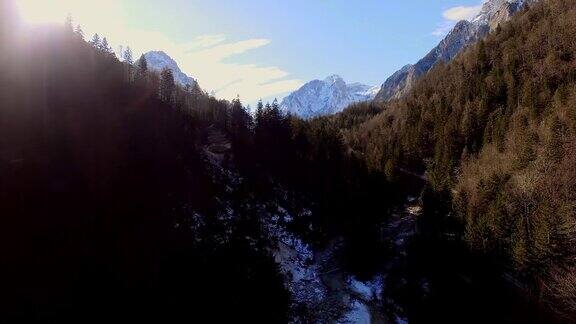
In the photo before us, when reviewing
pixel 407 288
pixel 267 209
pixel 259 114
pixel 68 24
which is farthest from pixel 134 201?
pixel 68 24

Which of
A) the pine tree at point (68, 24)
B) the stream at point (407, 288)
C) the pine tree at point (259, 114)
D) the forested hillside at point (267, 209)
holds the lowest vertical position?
the stream at point (407, 288)

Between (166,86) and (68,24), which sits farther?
(166,86)

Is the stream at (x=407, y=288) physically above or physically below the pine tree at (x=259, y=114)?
below

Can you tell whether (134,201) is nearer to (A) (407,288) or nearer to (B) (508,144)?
(A) (407,288)

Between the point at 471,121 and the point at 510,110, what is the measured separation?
9255 mm

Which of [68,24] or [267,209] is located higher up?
[68,24]

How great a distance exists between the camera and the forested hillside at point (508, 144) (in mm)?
49688

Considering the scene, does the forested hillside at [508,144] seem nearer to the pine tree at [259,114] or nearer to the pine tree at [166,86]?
the pine tree at [259,114]

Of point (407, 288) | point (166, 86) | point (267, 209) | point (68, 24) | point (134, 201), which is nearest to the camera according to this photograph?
point (134, 201)

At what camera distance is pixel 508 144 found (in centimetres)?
8450

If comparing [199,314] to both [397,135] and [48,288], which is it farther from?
[397,135]

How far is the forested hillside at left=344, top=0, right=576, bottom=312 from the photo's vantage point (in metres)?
49.7

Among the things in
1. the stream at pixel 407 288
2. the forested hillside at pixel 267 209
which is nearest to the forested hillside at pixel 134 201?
the forested hillside at pixel 267 209

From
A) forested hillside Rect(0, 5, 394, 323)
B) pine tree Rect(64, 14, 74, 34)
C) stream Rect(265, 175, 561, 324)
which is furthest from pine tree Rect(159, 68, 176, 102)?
stream Rect(265, 175, 561, 324)
